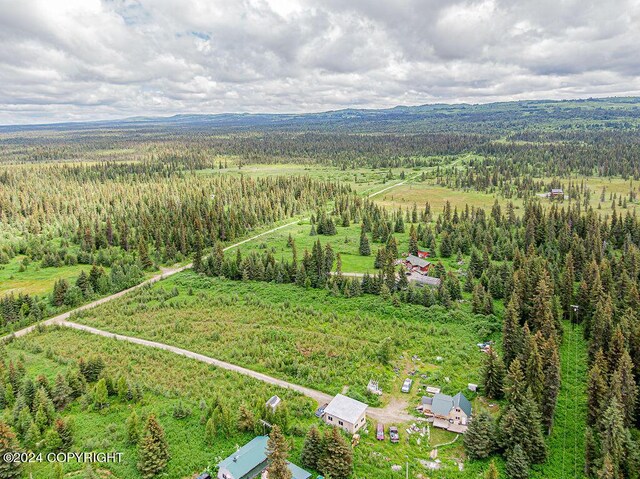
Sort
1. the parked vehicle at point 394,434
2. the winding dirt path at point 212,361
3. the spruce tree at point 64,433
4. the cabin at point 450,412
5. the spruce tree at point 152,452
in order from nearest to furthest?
the spruce tree at point 152,452
the spruce tree at point 64,433
the parked vehicle at point 394,434
the cabin at point 450,412
the winding dirt path at point 212,361

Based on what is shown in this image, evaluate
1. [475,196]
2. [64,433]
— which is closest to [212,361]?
[64,433]

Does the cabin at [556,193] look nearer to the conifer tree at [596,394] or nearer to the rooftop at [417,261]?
the rooftop at [417,261]

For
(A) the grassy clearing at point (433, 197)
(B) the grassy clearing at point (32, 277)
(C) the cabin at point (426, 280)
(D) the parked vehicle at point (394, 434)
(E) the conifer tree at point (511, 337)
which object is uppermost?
(E) the conifer tree at point (511, 337)

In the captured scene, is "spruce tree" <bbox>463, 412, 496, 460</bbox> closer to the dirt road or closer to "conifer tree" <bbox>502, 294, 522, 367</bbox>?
the dirt road

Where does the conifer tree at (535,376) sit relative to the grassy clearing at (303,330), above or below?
above

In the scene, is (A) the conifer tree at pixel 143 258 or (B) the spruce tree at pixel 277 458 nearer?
(B) the spruce tree at pixel 277 458

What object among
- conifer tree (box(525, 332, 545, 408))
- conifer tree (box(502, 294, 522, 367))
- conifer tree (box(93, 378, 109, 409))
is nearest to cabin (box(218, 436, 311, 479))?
conifer tree (box(93, 378, 109, 409))

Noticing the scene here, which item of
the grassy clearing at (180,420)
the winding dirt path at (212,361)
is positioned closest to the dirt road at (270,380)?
the winding dirt path at (212,361)

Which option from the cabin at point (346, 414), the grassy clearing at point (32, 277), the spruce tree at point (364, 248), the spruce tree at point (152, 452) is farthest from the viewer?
the spruce tree at point (364, 248)
